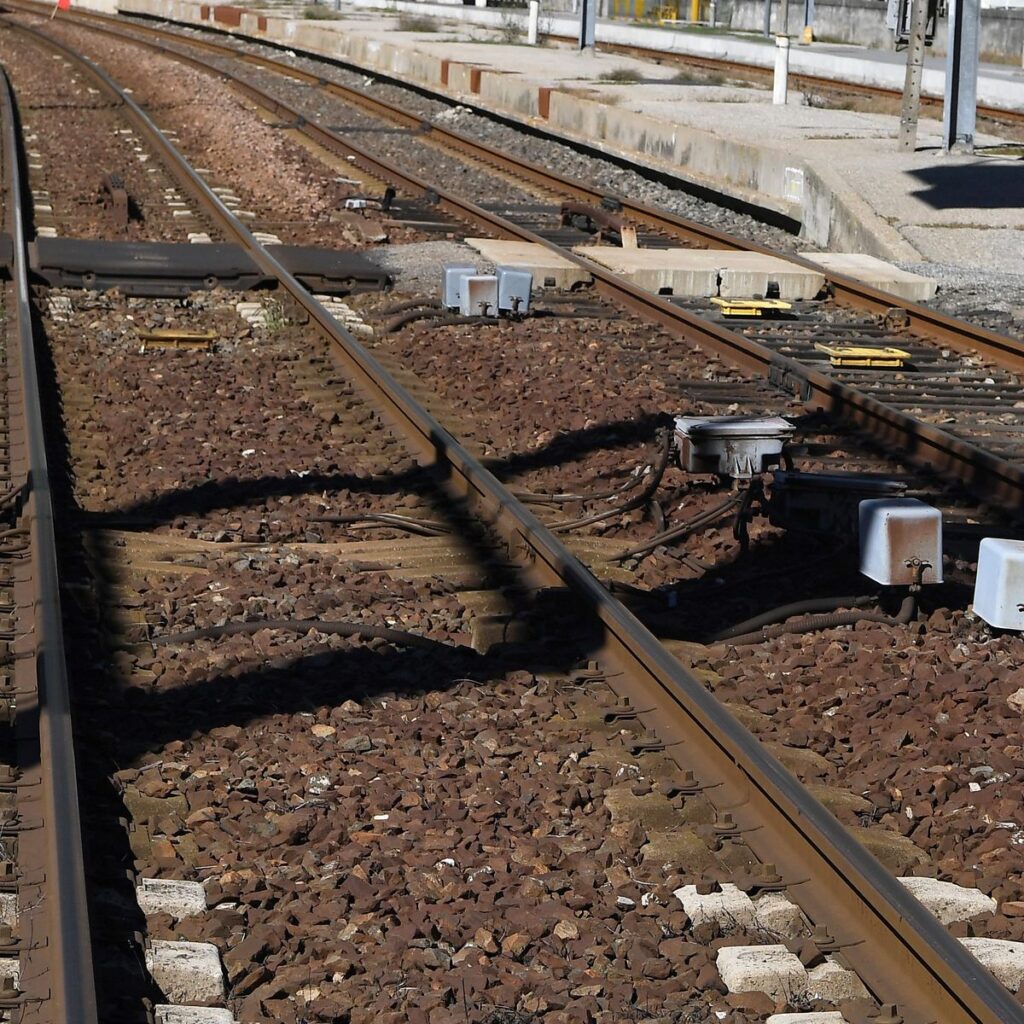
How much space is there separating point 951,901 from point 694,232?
44.0 ft

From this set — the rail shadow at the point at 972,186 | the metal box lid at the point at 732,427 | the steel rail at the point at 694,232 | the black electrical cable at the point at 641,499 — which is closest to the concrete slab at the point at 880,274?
the steel rail at the point at 694,232

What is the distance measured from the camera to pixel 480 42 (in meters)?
45.8

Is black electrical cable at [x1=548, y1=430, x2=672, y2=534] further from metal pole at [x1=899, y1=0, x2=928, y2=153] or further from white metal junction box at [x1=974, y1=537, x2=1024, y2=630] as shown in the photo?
metal pole at [x1=899, y1=0, x2=928, y2=153]

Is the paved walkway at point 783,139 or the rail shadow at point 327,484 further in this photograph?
the paved walkway at point 783,139

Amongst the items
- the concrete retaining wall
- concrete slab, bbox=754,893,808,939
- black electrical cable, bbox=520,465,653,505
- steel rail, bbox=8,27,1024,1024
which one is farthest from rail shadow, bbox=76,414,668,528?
the concrete retaining wall

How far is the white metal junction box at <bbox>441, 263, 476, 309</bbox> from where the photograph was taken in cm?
1323

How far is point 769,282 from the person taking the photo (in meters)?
14.8

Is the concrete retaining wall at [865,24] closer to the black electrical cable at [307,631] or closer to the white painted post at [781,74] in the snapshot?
the white painted post at [781,74]

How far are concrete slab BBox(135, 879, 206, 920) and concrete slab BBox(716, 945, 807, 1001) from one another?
129cm

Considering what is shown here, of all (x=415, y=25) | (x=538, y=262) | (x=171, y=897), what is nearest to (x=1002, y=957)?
(x=171, y=897)

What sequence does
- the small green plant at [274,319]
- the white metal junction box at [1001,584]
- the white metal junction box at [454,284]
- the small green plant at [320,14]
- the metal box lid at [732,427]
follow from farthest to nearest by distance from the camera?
the small green plant at [320,14] → the white metal junction box at [454,284] → the small green plant at [274,319] → the metal box lid at [732,427] → the white metal junction box at [1001,584]

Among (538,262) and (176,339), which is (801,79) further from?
(176,339)

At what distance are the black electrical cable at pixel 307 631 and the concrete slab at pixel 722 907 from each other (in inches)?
79.8

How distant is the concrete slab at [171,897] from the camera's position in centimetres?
463
